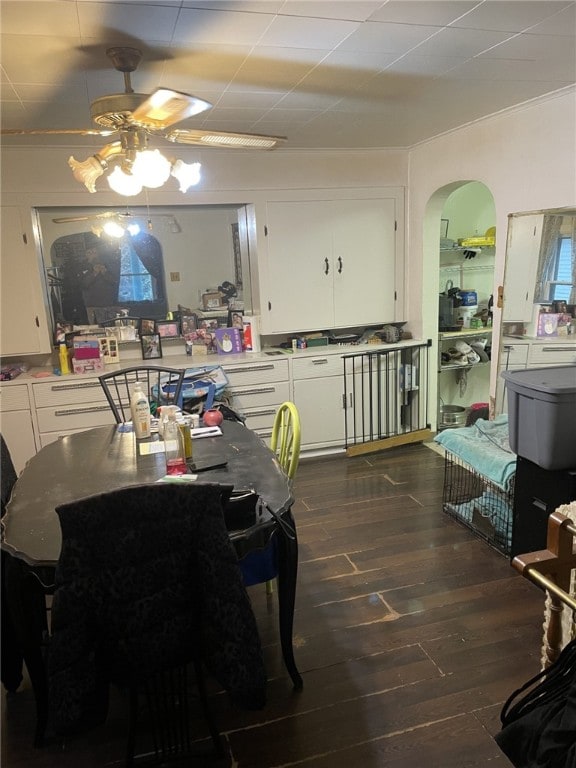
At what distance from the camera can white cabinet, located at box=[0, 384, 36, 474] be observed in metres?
3.70

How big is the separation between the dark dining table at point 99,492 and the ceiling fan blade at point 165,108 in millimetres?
1260

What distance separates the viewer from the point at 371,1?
1.80 m

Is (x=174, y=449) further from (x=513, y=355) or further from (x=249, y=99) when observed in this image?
(x=513, y=355)

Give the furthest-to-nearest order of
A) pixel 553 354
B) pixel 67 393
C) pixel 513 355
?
pixel 67 393 < pixel 513 355 < pixel 553 354

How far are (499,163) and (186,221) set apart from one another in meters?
2.37

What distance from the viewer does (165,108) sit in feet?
5.97

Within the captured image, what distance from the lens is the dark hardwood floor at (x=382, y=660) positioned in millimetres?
1781

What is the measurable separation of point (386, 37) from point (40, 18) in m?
1.26

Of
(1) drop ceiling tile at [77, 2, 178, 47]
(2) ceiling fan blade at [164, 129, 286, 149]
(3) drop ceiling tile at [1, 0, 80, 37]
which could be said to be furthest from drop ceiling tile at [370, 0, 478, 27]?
(3) drop ceiling tile at [1, 0, 80, 37]

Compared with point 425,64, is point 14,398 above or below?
below

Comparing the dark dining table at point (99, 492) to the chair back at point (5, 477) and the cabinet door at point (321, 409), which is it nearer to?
the chair back at point (5, 477)

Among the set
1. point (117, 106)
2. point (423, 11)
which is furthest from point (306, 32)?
point (117, 106)

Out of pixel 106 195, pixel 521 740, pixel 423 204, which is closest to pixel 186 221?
pixel 106 195

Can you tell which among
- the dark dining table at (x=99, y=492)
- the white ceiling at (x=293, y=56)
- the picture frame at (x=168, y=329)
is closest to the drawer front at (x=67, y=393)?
the picture frame at (x=168, y=329)
